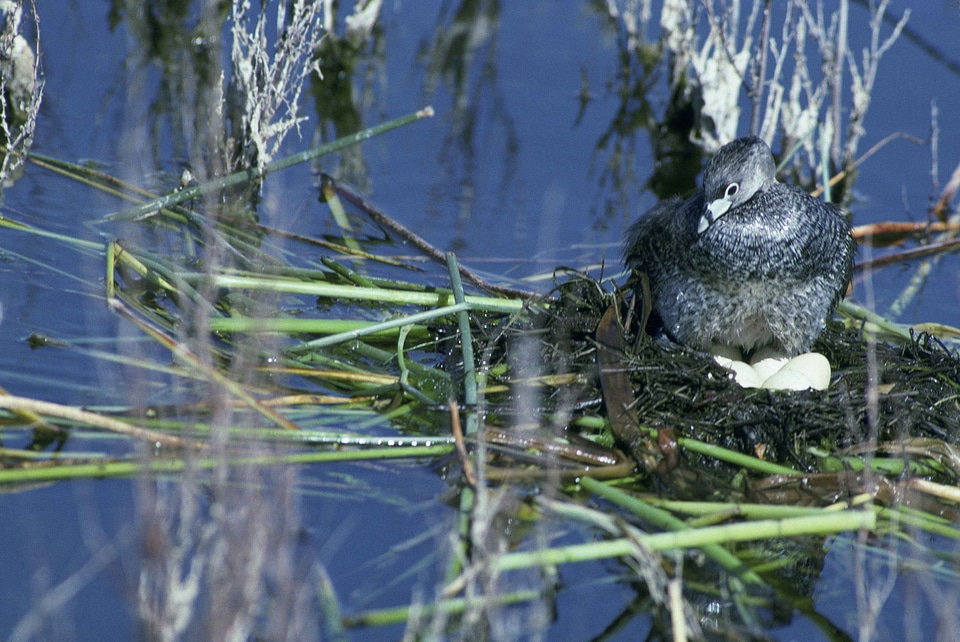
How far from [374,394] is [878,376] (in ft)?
6.91

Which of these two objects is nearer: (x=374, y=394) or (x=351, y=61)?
(x=374, y=394)

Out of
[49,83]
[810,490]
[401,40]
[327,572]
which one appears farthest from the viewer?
[401,40]

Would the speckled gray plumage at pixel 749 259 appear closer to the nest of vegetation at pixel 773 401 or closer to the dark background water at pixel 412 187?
the nest of vegetation at pixel 773 401

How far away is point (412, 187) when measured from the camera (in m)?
7.33

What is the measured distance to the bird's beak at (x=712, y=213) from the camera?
4484mm

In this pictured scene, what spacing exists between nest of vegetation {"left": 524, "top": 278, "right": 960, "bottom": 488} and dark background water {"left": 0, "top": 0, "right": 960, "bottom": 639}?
0.96 m

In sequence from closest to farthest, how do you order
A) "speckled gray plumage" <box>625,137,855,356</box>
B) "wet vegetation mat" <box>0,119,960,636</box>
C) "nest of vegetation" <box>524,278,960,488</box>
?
"wet vegetation mat" <box>0,119,960,636</box>
"nest of vegetation" <box>524,278,960,488</box>
"speckled gray plumage" <box>625,137,855,356</box>

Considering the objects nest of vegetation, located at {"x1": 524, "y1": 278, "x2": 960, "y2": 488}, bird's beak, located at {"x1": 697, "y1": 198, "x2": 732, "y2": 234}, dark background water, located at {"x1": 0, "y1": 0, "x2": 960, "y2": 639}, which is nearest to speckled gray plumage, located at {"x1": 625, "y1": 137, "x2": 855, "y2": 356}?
bird's beak, located at {"x1": 697, "y1": 198, "x2": 732, "y2": 234}

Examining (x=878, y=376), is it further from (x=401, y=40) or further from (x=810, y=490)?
(x=401, y=40)

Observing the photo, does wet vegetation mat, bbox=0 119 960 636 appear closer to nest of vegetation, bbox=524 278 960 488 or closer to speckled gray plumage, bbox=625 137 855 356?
nest of vegetation, bbox=524 278 960 488

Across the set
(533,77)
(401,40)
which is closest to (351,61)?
(401,40)

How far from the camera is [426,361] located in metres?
5.14

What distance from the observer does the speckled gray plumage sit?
4602 mm

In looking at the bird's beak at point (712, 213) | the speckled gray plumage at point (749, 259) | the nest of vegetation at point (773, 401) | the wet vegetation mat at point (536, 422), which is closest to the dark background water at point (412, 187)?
the wet vegetation mat at point (536, 422)
